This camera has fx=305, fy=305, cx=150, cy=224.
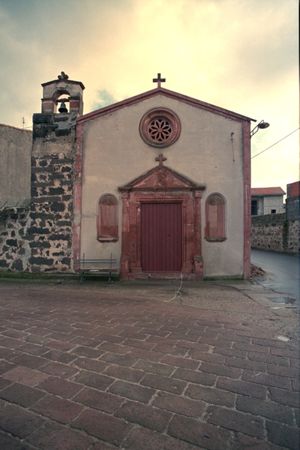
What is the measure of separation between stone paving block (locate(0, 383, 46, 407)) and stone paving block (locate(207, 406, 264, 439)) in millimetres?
1487

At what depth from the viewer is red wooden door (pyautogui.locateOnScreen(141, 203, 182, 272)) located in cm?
986

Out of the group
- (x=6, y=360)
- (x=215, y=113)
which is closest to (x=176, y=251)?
(x=215, y=113)

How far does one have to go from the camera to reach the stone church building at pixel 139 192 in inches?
385

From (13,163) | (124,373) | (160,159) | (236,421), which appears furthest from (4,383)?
(13,163)

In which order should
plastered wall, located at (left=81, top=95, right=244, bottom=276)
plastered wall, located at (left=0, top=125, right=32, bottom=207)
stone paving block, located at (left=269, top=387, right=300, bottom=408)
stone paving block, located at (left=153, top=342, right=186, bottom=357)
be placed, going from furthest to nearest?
plastered wall, located at (left=0, top=125, right=32, bottom=207) < plastered wall, located at (left=81, top=95, right=244, bottom=276) < stone paving block, located at (left=153, top=342, right=186, bottom=357) < stone paving block, located at (left=269, top=387, right=300, bottom=408)

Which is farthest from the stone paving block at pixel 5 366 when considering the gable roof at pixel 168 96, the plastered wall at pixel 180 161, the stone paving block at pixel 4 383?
the gable roof at pixel 168 96

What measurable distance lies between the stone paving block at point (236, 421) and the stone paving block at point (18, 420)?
1340 mm

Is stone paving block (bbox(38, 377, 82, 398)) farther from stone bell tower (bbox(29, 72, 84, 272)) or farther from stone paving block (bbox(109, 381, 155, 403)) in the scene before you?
stone bell tower (bbox(29, 72, 84, 272))

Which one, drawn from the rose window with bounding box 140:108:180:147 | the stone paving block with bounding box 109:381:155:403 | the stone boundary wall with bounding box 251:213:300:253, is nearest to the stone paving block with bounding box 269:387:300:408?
the stone paving block with bounding box 109:381:155:403

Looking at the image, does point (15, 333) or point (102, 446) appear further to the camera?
point (15, 333)

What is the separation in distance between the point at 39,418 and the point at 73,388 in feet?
1.58

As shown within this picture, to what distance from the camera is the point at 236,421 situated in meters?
2.37

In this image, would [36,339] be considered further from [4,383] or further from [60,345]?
[4,383]

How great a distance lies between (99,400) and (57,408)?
0.35 metres
